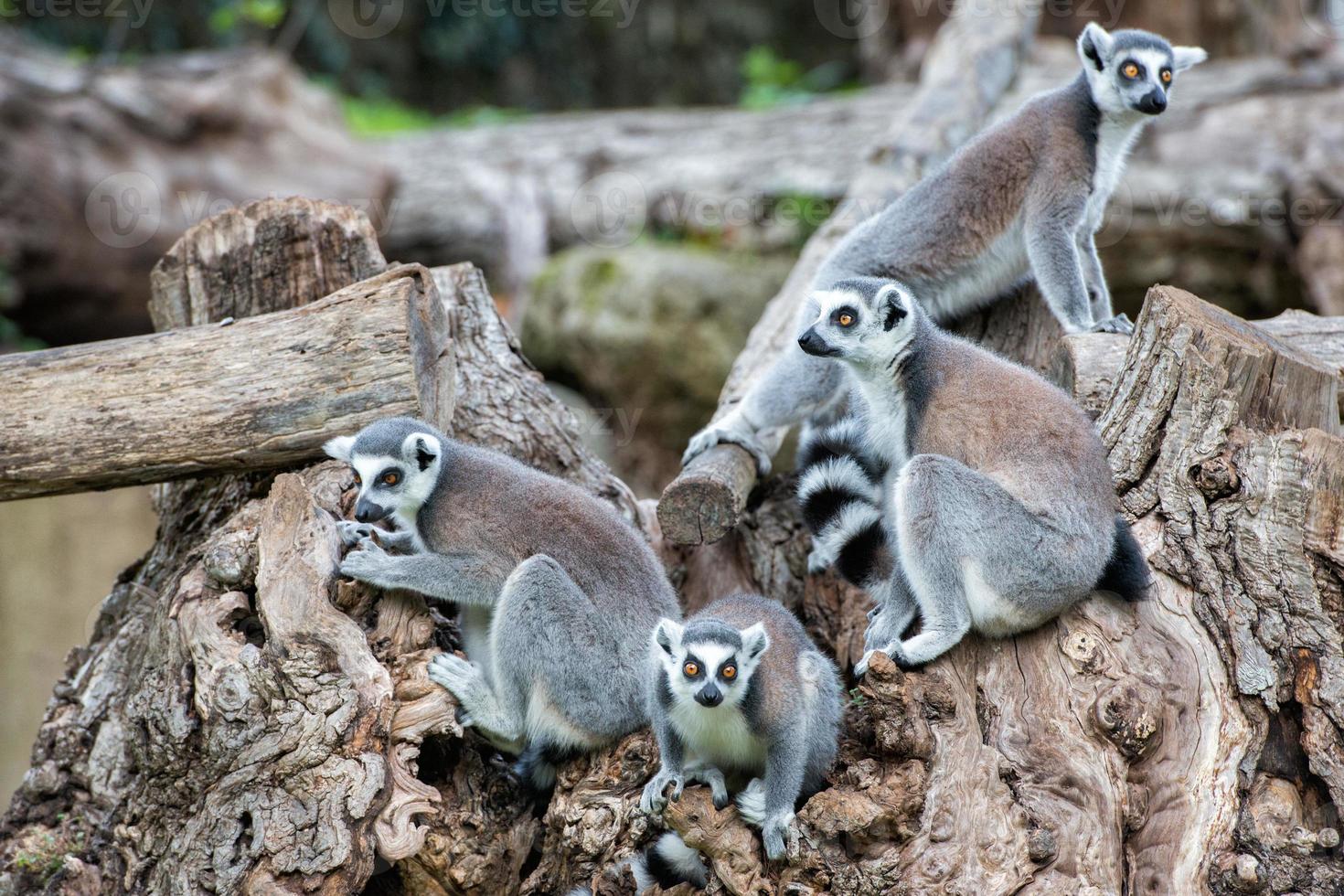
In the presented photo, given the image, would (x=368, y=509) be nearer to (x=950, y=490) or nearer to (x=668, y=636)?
(x=668, y=636)

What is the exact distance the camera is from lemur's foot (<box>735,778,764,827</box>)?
12.2 ft

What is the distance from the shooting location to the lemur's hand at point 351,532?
14.9 ft

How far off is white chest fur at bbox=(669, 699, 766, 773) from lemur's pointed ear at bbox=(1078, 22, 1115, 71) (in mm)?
4136

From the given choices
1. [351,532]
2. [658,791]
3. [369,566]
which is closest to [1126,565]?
[658,791]

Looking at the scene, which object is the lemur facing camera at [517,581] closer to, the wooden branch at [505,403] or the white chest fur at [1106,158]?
the wooden branch at [505,403]

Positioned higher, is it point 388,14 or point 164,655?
point 388,14

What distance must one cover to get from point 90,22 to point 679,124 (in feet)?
28.2

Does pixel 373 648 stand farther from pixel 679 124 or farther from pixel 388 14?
pixel 388 14

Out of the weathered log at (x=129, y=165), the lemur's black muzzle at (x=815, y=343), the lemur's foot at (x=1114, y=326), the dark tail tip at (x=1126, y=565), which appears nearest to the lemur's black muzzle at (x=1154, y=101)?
the lemur's foot at (x=1114, y=326)

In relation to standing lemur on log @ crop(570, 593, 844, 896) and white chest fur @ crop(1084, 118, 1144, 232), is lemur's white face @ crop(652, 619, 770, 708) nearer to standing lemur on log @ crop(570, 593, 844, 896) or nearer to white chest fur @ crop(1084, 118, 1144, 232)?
standing lemur on log @ crop(570, 593, 844, 896)

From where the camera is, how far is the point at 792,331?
6.46 meters

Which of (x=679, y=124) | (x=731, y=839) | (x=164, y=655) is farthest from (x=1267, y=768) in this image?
(x=679, y=124)

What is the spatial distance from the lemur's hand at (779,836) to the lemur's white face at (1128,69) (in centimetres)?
414

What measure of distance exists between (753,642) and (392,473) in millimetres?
1552
